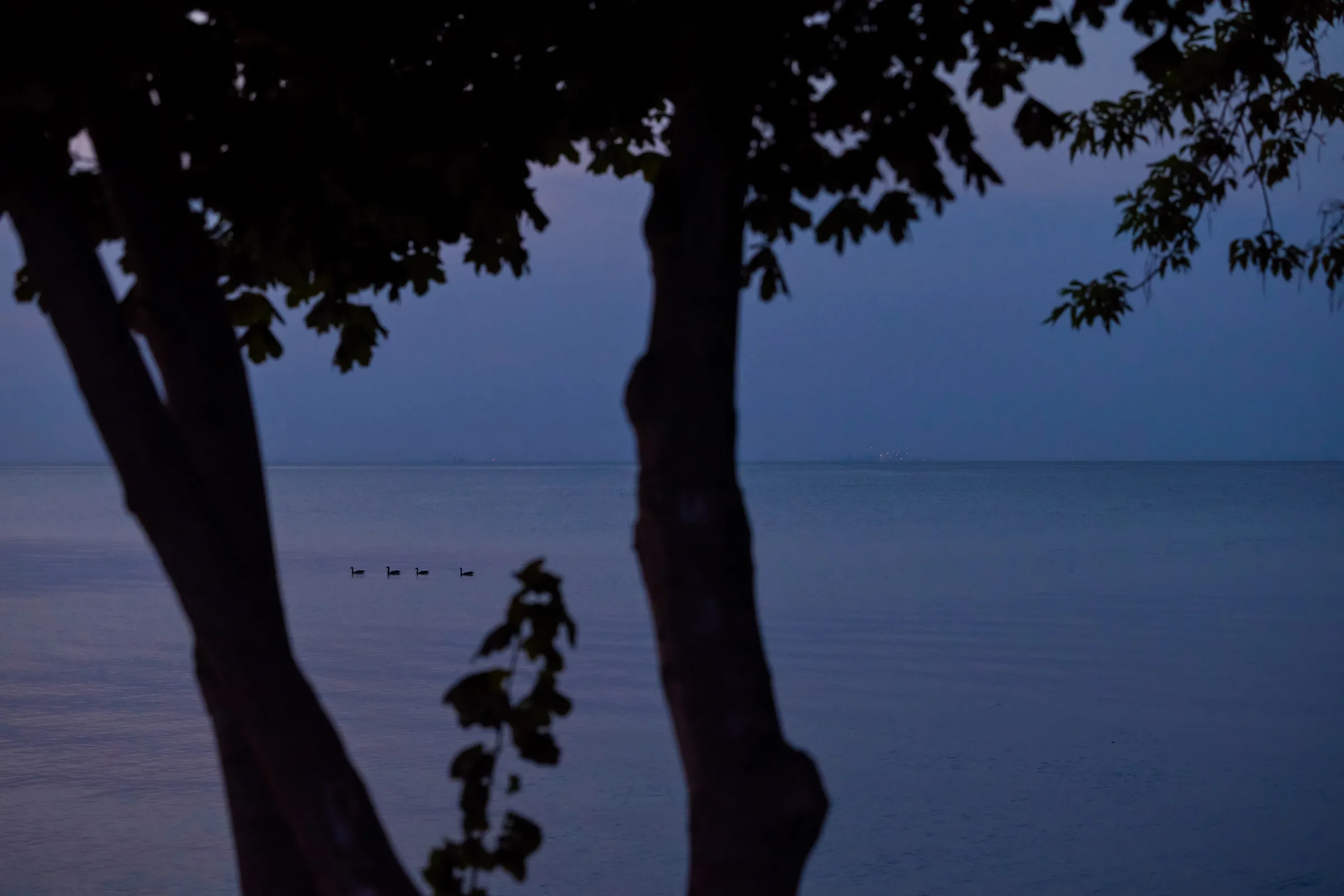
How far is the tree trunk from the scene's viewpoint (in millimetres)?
3889

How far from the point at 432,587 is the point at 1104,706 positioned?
16838 millimetres

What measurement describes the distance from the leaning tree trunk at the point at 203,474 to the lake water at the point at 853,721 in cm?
587

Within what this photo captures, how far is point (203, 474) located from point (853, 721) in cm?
1144

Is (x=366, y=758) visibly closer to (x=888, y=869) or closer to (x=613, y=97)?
(x=888, y=869)

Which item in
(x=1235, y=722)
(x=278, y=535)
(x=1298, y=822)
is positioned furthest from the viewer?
(x=278, y=535)

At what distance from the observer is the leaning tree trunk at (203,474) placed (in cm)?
359

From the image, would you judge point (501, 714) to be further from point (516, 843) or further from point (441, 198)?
point (441, 198)

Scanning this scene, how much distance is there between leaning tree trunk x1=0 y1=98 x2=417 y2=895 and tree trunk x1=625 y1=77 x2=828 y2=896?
2.78 ft

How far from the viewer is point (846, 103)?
13.5 ft

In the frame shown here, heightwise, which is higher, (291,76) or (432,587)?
(291,76)

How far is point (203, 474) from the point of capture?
3.97 meters

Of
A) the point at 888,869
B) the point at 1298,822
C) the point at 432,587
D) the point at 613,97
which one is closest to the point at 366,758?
the point at 888,869

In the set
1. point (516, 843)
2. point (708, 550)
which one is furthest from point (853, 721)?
point (708, 550)

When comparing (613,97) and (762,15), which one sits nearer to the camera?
(762,15)
